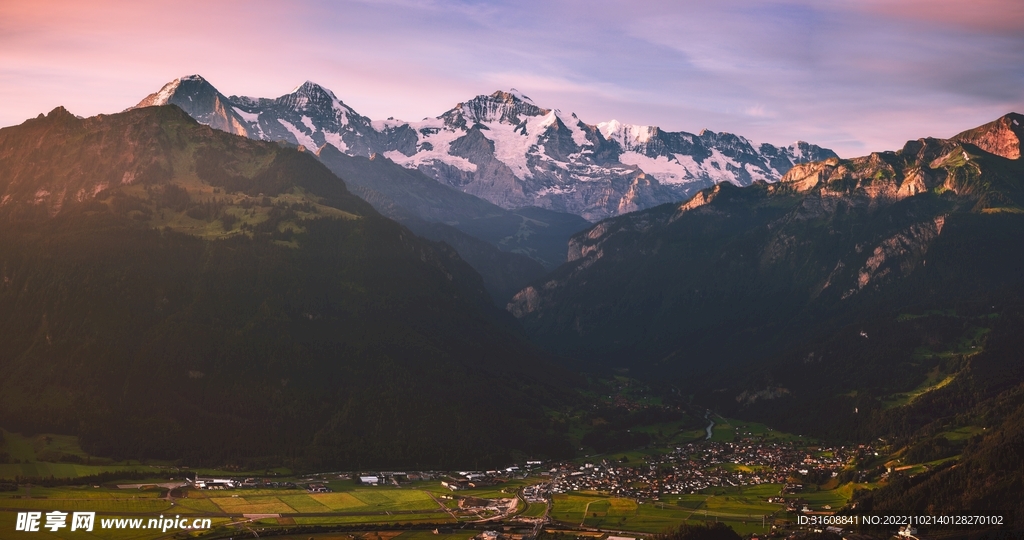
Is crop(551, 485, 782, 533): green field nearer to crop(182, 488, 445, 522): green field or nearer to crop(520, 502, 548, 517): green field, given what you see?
crop(520, 502, 548, 517): green field

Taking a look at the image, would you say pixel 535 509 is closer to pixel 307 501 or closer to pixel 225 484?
pixel 307 501

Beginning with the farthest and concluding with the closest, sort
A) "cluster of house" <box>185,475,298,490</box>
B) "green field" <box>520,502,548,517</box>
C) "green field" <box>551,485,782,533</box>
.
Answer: "cluster of house" <box>185,475,298,490</box> → "green field" <box>520,502,548,517</box> → "green field" <box>551,485,782,533</box>

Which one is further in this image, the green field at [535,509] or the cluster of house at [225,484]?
the cluster of house at [225,484]

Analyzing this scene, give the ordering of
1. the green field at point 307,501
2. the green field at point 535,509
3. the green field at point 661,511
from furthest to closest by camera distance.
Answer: the green field at point 535,509
the green field at point 307,501
the green field at point 661,511

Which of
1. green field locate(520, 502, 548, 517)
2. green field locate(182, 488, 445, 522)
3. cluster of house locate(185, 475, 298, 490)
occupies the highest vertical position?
cluster of house locate(185, 475, 298, 490)

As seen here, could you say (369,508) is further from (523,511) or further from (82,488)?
(82,488)

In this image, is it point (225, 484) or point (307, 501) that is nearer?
point (307, 501)

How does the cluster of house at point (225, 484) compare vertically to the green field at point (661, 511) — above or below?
above

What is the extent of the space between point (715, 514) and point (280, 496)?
7461 centimetres

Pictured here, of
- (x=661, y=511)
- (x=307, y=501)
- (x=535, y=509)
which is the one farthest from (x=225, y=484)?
(x=661, y=511)

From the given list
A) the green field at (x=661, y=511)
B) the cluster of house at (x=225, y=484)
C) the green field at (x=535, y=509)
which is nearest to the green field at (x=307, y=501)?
the cluster of house at (x=225, y=484)

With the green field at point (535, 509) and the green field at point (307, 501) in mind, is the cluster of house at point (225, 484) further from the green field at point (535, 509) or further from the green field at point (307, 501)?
the green field at point (535, 509)

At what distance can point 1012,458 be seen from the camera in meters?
171

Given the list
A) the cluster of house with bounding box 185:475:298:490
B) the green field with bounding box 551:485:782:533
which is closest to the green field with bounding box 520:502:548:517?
the green field with bounding box 551:485:782:533
